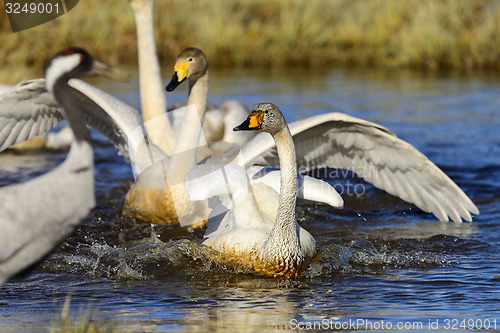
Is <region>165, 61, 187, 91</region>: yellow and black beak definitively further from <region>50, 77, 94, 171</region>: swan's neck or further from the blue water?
<region>50, 77, 94, 171</region>: swan's neck

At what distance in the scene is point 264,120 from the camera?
18.4 ft

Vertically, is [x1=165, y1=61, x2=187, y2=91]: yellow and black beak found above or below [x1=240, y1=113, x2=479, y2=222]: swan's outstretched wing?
above

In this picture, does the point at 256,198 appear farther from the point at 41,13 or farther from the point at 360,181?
the point at 41,13

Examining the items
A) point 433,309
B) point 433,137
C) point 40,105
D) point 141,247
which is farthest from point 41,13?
point 433,309

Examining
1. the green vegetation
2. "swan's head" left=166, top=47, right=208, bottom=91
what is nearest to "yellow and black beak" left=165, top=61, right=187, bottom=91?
"swan's head" left=166, top=47, right=208, bottom=91

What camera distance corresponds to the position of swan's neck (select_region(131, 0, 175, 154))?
7.90 m

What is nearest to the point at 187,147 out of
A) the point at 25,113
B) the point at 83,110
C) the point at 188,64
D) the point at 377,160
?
the point at 188,64

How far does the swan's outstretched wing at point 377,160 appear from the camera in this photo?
7.12 m

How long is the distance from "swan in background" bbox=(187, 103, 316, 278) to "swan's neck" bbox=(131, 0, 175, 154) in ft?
5.52

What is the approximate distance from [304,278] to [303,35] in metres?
13.6

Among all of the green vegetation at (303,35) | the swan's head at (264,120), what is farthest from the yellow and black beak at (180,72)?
the green vegetation at (303,35)

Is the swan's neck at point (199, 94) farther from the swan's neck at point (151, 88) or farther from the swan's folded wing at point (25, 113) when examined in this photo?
the swan's folded wing at point (25, 113)

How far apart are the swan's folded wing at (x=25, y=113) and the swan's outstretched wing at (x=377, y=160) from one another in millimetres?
1913

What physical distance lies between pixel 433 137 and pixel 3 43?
9.73 metres
